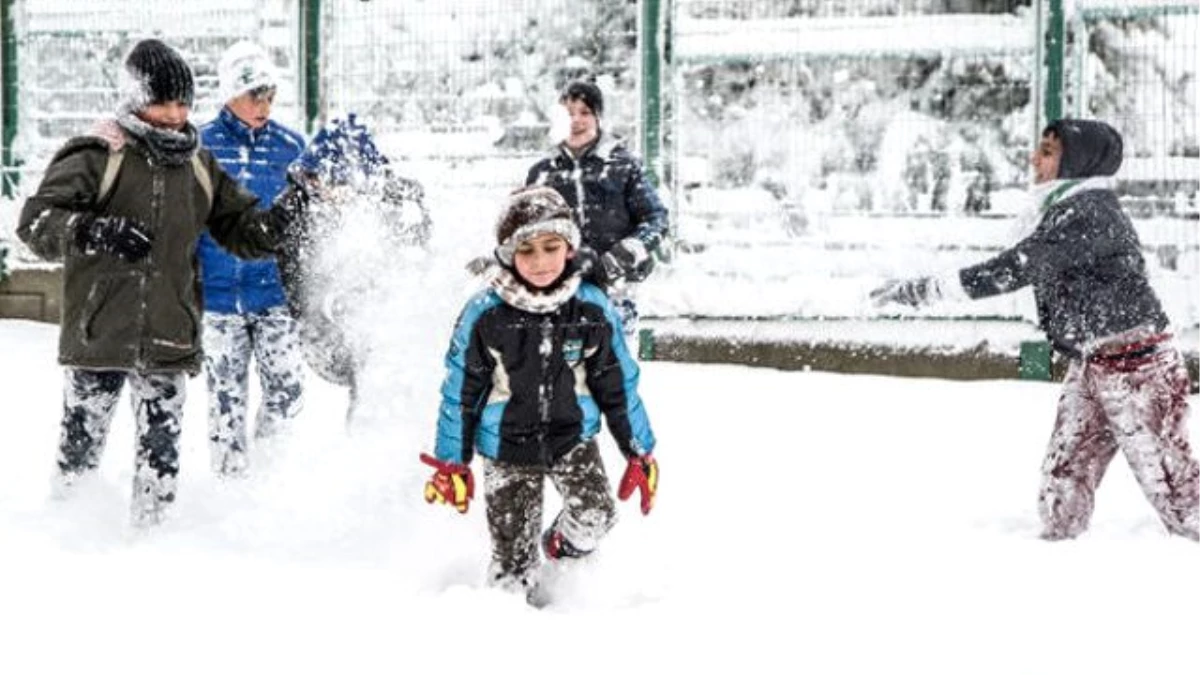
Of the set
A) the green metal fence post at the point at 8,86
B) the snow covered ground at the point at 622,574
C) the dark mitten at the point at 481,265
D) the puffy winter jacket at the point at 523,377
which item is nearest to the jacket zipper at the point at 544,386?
the puffy winter jacket at the point at 523,377

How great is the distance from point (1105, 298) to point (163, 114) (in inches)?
128

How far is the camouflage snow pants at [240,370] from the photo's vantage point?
6.15 metres

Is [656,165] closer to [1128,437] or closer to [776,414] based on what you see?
[776,414]

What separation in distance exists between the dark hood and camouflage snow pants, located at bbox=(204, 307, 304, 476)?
296 cm

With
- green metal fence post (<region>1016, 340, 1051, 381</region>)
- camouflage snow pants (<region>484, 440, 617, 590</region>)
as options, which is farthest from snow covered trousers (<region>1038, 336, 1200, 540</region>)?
green metal fence post (<region>1016, 340, 1051, 381</region>)

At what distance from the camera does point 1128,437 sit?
5.46 metres

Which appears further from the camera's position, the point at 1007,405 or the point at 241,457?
the point at 1007,405

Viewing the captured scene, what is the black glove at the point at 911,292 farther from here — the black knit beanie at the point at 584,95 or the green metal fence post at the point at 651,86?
the green metal fence post at the point at 651,86

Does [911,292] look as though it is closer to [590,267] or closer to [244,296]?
[590,267]

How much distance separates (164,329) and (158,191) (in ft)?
1.51

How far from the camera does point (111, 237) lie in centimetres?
502

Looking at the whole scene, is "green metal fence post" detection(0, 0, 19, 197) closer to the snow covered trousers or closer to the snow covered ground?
the snow covered ground

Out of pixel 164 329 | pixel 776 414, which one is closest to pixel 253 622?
Result: pixel 164 329

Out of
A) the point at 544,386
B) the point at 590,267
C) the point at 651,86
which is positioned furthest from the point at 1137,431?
the point at 651,86
